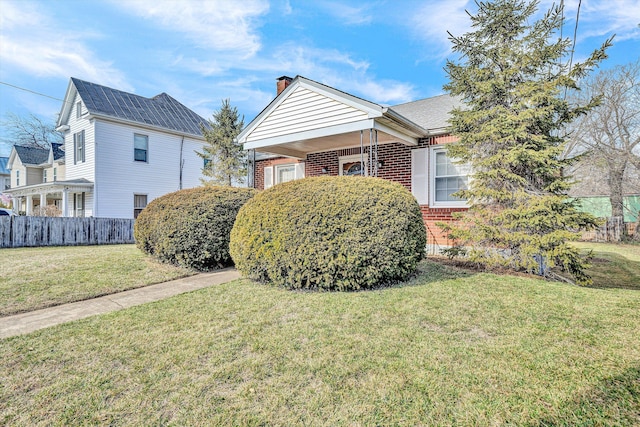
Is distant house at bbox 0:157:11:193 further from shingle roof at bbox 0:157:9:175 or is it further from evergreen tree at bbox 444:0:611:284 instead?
evergreen tree at bbox 444:0:611:284

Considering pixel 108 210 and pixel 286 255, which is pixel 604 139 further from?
pixel 108 210

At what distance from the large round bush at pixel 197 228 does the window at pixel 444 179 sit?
5.41 m

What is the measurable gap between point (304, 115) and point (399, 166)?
3.27 m

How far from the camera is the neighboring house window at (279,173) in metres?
12.5

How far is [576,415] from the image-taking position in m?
1.99

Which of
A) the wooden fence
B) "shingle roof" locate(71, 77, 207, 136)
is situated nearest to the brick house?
the wooden fence

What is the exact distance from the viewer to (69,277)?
580cm

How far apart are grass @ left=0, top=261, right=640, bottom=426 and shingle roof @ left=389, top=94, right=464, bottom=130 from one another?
6165mm

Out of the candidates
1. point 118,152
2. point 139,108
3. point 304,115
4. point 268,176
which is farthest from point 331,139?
point 139,108

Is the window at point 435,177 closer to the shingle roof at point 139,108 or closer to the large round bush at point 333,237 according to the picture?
the large round bush at point 333,237

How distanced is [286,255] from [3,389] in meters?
3.26

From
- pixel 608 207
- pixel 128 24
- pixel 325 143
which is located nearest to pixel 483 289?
pixel 325 143

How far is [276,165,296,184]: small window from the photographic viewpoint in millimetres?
12508

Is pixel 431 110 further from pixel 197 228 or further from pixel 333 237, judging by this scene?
pixel 197 228
